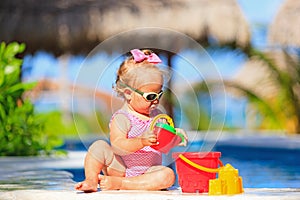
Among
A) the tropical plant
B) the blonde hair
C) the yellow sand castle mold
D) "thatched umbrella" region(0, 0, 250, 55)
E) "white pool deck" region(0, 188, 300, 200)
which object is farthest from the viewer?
"thatched umbrella" region(0, 0, 250, 55)

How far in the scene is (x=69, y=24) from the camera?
10.6 m

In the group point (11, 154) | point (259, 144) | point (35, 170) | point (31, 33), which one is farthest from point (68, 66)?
point (35, 170)

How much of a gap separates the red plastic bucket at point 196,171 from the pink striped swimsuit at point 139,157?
117mm

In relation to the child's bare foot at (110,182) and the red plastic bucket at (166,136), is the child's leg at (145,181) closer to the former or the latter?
the child's bare foot at (110,182)

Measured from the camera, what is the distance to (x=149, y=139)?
9.95ft

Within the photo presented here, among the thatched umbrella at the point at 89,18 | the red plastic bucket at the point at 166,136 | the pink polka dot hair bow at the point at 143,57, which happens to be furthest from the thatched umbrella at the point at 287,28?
the red plastic bucket at the point at 166,136

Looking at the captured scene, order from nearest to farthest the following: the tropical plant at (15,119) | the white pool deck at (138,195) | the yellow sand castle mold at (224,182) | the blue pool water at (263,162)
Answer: the white pool deck at (138,195) → the yellow sand castle mold at (224,182) → the blue pool water at (263,162) → the tropical plant at (15,119)

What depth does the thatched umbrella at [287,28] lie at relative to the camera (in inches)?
499

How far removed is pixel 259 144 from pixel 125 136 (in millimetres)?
5947

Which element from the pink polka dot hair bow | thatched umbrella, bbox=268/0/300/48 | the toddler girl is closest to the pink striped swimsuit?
the toddler girl

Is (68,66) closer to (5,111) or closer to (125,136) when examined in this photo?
(5,111)

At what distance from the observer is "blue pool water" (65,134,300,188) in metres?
4.77

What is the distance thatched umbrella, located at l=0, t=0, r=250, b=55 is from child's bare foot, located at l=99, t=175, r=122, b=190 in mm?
7216

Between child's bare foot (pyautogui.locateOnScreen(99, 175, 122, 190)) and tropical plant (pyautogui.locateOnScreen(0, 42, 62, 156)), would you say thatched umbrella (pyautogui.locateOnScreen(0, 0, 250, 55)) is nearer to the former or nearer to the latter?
tropical plant (pyautogui.locateOnScreen(0, 42, 62, 156))
